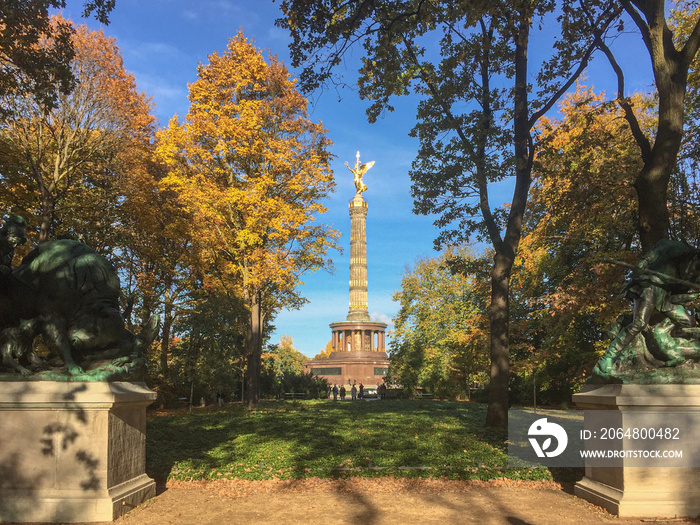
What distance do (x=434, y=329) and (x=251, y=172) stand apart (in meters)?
20.3

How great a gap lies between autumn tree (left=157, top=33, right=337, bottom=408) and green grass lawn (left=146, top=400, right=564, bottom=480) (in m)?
6.38

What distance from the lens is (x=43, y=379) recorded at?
639 centimetres

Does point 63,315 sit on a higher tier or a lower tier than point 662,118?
lower

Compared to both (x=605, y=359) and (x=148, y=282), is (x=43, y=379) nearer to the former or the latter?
(x=605, y=359)

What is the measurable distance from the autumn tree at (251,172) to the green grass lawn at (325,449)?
638cm

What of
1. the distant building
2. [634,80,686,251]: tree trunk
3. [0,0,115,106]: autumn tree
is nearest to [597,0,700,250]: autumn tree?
[634,80,686,251]: tree trunk

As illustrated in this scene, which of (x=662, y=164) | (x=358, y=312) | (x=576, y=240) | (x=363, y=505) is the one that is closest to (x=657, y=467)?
(x=363, y=505)

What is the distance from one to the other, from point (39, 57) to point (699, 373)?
13.4 meters

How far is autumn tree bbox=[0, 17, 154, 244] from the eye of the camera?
17.2 meters

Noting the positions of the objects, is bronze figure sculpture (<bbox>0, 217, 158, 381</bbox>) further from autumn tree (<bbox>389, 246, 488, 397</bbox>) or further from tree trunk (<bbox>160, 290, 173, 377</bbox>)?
autumn tree (<bbox>389, 246, 488, 397</bbox>)

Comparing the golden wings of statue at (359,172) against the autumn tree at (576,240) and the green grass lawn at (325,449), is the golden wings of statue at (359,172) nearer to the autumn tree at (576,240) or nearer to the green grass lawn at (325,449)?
the autumn tree at (576,240)

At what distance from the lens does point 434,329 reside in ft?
119

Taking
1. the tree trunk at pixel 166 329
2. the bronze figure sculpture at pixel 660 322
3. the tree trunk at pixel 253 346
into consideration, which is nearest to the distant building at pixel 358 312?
the tree trunk at pixel 166 329

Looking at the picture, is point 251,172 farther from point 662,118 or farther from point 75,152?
point 662,118
